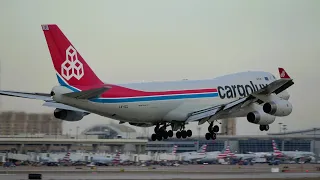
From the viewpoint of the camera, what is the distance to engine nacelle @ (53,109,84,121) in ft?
211

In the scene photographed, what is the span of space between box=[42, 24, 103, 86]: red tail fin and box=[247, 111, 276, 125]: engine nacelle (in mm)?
16180

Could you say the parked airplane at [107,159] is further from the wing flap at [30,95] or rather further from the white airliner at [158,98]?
the wing flap at [30,95]

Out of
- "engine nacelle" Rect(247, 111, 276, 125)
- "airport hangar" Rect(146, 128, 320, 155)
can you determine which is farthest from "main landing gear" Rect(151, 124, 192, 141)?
"airport hangar" Rect(146, 128, 320, 155)

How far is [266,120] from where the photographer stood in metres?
63.5

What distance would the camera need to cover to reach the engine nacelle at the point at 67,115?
64188 mm

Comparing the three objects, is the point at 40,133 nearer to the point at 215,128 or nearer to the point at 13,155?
the point at 13,155

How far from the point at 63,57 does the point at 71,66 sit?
1.12 m

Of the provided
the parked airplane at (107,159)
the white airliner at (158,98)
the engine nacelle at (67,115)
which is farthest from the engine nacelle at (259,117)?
the parked airplane at (107,159)

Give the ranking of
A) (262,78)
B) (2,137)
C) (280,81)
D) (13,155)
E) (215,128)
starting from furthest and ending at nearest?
1. (13,155)
2. (2,137)
3. (262,78)
4. (215,128)
5. (280,81)

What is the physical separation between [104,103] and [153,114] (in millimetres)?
6166

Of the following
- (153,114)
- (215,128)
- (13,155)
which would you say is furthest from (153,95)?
(13,155)

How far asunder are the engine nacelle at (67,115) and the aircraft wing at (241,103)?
10.8 m

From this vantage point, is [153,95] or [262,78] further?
[262,78]

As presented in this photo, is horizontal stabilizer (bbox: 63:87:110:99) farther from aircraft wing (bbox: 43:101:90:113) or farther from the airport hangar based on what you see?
the airport hangar
